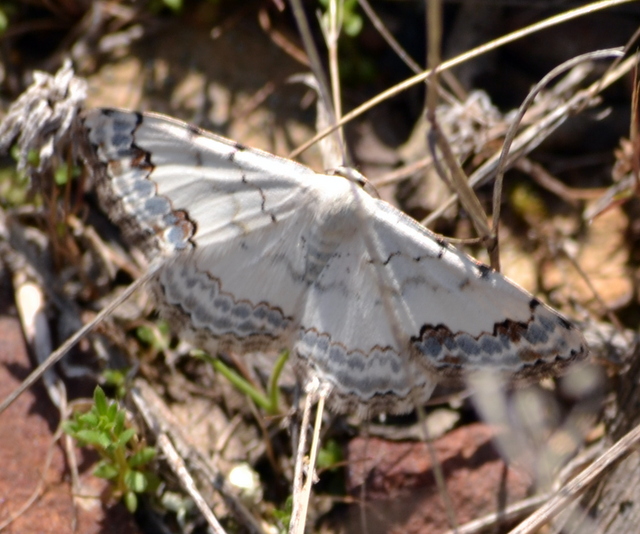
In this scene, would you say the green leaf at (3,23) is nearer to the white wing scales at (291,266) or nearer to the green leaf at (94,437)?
the white wing scales at (291,266)

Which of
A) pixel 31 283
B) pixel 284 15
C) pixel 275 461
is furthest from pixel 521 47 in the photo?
pixel 31 283

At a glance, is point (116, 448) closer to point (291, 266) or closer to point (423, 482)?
point (291, 266)

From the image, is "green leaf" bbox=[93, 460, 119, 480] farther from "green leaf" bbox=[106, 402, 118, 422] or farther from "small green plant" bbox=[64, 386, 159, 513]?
"green leaf" bbox=[106, 402, 118, 422]

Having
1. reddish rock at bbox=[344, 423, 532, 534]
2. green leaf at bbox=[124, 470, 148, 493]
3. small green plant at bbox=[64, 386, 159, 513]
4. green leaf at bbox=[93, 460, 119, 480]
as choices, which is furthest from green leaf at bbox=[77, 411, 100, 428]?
reddish rock at bbox=[344, 423, 532, 534]

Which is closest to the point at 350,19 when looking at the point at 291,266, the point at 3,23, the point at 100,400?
the point at 291,266

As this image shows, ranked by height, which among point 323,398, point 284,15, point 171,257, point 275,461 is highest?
point 284,15

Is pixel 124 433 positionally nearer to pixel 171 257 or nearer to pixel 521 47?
pixel 171 257
